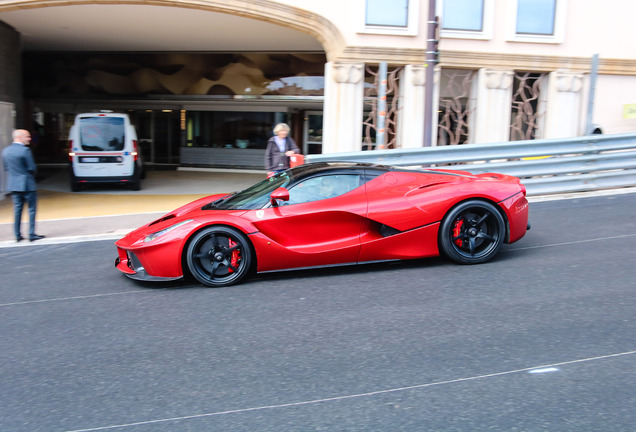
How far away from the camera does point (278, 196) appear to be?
5.50 m

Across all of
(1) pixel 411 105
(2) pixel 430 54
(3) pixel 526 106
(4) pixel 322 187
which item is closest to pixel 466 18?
(1) pixel 411 105

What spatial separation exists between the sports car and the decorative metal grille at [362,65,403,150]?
6.89 metres

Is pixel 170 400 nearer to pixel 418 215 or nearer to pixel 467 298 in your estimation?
pixel 467 298

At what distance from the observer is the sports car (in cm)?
542

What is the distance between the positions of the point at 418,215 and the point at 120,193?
10.1 meters

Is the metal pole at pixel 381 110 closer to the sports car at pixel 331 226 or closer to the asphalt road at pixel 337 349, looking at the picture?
the sports car at pixel 331 226

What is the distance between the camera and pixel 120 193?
13.9 meters

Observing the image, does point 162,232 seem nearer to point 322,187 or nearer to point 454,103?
point 322,187

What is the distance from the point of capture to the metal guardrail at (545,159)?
9367 mm

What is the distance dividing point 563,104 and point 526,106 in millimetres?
809

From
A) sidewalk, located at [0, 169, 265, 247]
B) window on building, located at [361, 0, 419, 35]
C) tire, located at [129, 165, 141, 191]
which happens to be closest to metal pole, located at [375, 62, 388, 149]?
window on building, located at [361, 0, 419, 35]

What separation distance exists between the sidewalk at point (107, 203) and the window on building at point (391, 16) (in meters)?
5.50

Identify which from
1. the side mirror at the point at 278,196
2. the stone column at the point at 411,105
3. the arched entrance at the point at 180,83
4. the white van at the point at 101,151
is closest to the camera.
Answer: the side mirror at the point at 278,196

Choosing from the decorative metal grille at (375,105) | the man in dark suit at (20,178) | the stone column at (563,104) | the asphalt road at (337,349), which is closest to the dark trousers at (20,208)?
the man in dark suit at (20,178)
